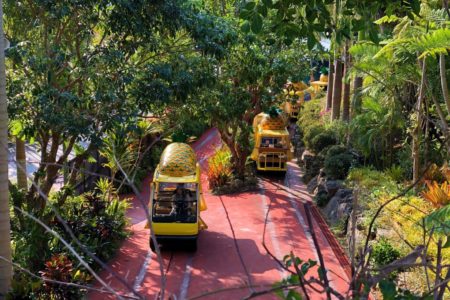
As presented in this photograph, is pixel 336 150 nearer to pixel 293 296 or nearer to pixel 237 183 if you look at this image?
pixel 237 183

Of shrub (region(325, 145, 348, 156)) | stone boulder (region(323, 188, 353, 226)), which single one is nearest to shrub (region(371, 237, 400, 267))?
stone boulder (region(323, 188, 353, 226))

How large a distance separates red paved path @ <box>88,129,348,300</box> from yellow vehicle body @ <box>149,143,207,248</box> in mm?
537

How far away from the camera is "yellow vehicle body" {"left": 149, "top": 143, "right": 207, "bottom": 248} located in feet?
33.5

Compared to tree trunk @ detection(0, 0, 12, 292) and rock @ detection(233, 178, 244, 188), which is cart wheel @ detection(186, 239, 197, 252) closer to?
tree trunk @ detection(0, 0, 12, 292)

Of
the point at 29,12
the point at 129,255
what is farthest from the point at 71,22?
the point at 129,255

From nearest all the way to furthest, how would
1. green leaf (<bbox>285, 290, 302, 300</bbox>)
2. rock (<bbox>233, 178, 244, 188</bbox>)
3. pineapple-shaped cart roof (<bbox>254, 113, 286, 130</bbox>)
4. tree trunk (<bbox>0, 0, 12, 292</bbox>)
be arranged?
green leaf (<bbox>285, 290, 302, 300</bbox>) < tree trunk (<bbox>0, 0, 12, 292</bbox>) < rock (<bbox>233, 178, 244, 188</bbox>) < pineapple-shaped cart roof (<bbox>254, 113, 286, 130</bbox>)

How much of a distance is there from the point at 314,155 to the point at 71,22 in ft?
33.1

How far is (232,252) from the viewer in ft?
35.6

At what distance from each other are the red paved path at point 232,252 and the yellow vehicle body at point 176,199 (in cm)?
54

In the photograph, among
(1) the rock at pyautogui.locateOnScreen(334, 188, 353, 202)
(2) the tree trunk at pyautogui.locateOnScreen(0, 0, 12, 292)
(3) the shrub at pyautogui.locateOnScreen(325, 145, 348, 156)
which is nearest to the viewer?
(2) the tree trunk at pyautogui.locateOnScreen(0, 0, 12, 292)

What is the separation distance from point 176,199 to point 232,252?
1.57 meters

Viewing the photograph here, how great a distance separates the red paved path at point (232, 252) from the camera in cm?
918

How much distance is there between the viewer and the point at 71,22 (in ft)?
29.3

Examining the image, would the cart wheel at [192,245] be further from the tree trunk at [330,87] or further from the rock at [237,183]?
the tree trunk at [330,87]
